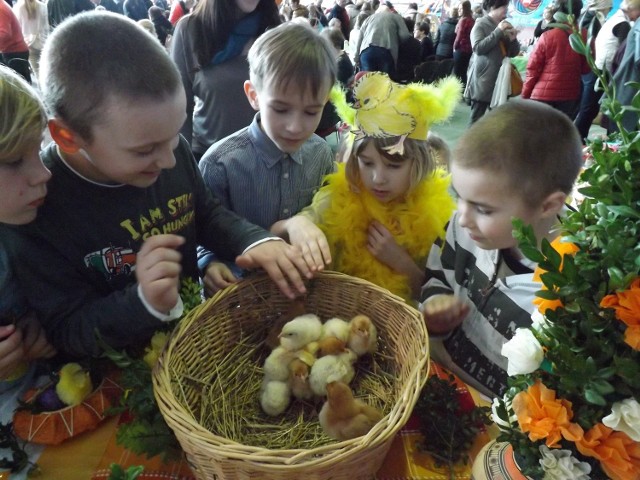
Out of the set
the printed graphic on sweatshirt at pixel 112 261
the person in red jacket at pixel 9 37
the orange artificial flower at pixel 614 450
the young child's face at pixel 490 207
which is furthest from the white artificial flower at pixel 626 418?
the person in red jacket at pixel 9 37

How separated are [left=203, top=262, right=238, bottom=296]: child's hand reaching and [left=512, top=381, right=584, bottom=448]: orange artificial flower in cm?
77

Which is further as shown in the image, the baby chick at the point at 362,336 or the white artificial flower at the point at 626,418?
the baby chick at the point at 362,336

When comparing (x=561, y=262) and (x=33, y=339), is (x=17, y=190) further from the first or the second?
(x=561, y=262)

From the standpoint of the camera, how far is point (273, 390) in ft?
3.42

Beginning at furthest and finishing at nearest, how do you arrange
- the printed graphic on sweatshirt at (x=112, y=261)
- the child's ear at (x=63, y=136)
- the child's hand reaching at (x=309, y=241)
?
the child's hand reaching at (x=309, y=241) < the printed graphic on sweatshirt at (x=112, y=261) < the child's ear at (x=63, y=136)

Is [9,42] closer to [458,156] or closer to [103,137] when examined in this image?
[103,137]

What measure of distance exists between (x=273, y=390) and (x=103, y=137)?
2.06ft

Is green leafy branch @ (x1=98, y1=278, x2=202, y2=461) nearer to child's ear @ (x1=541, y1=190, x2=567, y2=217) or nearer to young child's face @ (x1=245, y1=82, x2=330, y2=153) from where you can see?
young child's face @ (x1=245, y1=82, x2=330, y2=153)

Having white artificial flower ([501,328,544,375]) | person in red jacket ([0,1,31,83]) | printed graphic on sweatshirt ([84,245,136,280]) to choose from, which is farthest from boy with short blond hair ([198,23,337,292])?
person in red jacket ([0,1,31,83])

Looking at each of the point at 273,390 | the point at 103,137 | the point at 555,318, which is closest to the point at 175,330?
the point at 273,390

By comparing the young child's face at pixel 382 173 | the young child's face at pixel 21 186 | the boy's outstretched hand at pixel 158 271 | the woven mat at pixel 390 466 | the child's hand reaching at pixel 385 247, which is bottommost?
the child's hand reaching at pixel 385 247

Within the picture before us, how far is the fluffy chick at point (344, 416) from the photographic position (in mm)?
840

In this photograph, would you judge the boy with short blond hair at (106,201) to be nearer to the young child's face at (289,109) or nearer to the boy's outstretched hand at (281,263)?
the boy's outstretched hand at (281,263)

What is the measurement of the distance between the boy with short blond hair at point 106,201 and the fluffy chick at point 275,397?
219 millimetres
